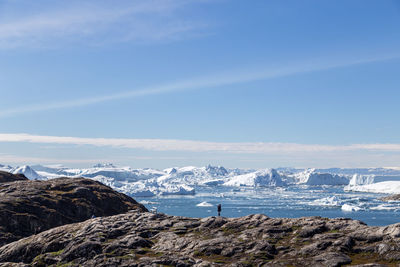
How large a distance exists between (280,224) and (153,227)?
619 inches

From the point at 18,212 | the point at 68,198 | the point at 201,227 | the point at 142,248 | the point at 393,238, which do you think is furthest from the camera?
the point at 68,198

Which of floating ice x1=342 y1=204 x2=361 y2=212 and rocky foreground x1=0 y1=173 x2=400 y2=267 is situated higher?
rocky foreground x1=0 y1=173 x2=400 y2=267

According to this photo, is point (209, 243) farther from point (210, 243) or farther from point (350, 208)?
point (350, 208)

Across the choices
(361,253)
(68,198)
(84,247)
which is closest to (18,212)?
(68,198)

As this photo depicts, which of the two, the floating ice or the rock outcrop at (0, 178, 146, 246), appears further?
the floating ice

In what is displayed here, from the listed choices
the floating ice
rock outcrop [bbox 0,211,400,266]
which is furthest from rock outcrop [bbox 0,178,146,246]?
the floating ice

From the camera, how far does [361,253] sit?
36.4m

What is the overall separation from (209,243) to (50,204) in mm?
62021

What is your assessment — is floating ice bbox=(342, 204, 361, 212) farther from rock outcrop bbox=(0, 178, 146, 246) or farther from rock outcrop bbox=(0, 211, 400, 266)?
rock outcrop bbox=(0, 211, 400, 266)

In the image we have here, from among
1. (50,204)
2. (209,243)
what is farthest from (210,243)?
(50,204)

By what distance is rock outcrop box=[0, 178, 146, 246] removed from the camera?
3155 inches

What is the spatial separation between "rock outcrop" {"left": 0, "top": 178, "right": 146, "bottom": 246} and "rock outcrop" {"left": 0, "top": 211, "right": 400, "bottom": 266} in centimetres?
2519

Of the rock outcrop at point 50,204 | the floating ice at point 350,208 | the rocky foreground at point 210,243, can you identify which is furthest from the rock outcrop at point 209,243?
the floating ice at point 350,208

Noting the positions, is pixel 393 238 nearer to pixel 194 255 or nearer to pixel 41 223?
pixel 194 255
